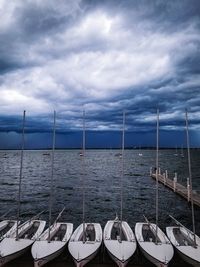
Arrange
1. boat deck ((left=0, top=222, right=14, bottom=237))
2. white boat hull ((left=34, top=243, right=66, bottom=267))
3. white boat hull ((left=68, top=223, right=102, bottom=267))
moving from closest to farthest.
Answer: white boat hull ((left=34, top=243, right=66, bottom=267)) → white boat hull ((left=68, top=223, right=102, bottom=267)) → boat deck ((left=0, top=222, right=14, bottom=237))

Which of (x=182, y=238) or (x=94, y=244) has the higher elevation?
(x=94, y=244)

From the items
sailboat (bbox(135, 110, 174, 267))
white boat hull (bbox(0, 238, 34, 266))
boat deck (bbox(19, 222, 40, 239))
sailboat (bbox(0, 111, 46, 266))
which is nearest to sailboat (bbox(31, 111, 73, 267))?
white boat hull (bbox(0, 238, 34, 266))

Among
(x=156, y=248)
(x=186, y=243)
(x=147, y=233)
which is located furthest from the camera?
(x=147, y=233)

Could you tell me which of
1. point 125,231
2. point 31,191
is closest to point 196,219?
point 125,231

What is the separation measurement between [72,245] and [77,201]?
25.5 metres

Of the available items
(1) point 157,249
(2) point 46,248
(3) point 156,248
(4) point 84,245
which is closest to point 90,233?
(4) point 84,245

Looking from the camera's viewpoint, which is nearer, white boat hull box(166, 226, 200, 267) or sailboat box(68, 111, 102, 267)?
sailboat box(68, 111, 102, 267)

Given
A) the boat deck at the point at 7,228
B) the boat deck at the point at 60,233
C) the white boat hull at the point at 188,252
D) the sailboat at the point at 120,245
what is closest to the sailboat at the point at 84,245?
the sailboat at the point at 120,245

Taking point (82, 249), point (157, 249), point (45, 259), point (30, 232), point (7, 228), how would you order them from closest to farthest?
point (45, 259) < point (82, 249) < point (157, 249) < point (30, 232) < point (7, 228)

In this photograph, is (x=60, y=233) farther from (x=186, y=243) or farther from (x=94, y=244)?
(x=186, y=243)

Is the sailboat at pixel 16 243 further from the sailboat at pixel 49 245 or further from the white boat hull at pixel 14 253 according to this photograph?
the sailboat at pixel 49 245

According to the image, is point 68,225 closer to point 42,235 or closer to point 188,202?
point 42,235

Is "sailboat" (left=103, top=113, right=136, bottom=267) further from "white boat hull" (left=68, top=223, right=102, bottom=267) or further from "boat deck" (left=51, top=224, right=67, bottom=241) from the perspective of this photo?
"boat deck" (left=51, top=224, right=67, bottom=241)

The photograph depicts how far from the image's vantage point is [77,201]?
42500mm
